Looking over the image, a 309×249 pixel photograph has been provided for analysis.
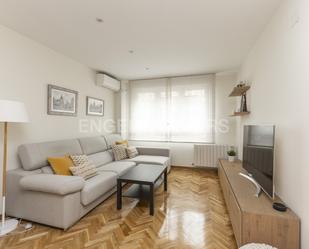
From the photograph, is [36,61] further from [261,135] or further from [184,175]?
[184,175]

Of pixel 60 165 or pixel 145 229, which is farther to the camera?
pixel 60 165

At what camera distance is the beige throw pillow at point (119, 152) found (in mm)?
3777

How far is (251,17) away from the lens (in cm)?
199

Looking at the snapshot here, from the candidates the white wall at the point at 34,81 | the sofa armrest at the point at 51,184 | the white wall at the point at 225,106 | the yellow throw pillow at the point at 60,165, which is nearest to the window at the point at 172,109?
the white wall at the point at 225,106

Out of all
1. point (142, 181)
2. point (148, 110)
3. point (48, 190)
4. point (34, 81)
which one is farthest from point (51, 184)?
point (148, 110)

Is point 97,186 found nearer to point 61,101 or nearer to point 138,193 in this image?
point 138,193

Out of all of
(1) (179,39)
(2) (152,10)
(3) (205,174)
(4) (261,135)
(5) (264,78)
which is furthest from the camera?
(3) (205,174)

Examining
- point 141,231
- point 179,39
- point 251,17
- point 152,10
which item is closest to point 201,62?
point 179,39

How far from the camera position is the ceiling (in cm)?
181

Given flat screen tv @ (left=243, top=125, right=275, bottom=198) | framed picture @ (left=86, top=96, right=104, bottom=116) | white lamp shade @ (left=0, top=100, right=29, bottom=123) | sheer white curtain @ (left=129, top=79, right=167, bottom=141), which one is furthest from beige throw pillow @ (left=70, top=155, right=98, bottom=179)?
sheer white curtain @ (left=129, top=79, right=167, bottom=141)

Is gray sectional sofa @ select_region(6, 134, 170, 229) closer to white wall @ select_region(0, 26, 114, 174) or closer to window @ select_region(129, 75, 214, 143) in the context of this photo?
white wall @ select_region(0, 26, 114, 174)

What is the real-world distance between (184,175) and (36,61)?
143 inches

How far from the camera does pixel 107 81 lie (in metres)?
4.14

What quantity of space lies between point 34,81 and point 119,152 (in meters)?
2.07
